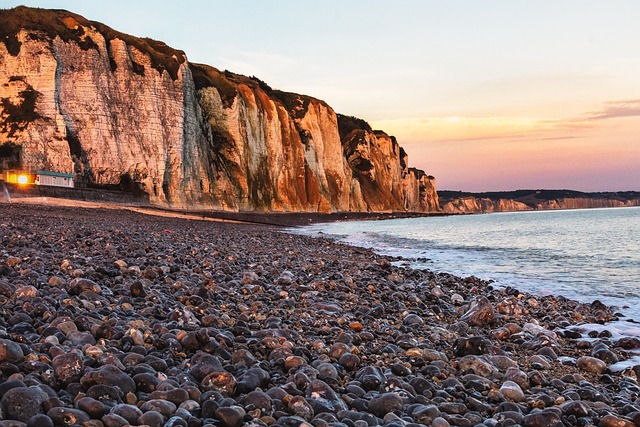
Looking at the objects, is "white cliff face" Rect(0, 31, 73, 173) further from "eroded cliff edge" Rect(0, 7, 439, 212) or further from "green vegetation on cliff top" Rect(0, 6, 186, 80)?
"green vegetation on cliff top" Rect(0, 6, 186, 80)

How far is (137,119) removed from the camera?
44.3 metres

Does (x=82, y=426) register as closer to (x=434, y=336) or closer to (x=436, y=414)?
(x=436, y=414)

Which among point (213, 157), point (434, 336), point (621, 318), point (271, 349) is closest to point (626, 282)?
point (621, 318)

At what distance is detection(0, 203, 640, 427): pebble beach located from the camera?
2.69 m

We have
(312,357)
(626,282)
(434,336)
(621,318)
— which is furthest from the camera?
(626,282)

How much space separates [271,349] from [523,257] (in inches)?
581

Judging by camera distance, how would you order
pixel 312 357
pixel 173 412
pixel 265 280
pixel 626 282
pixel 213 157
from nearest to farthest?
pixel 173 412, pixel 312 357, pixel 265 280, pixel 626 282, pixel 213 157

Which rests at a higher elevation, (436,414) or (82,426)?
(82,426)

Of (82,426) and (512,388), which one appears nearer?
(82,426)

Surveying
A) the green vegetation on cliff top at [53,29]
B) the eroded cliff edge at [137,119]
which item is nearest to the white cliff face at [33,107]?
the eroded cliff edge at [137,119]

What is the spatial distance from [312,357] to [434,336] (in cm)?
167

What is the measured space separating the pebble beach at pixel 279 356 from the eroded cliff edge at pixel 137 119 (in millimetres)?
36668

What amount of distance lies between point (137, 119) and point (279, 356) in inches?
1748

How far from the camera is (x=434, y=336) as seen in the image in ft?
16.7
